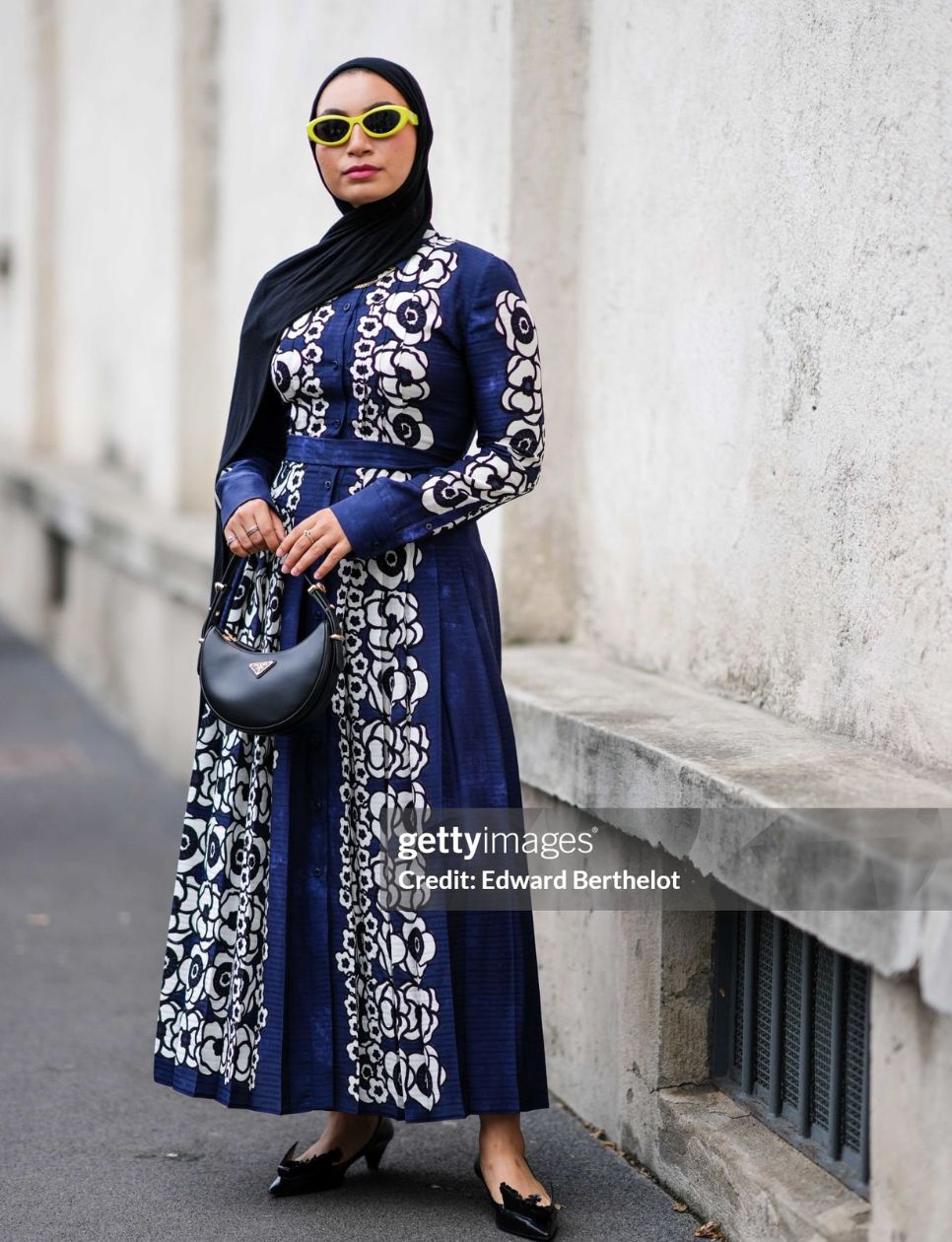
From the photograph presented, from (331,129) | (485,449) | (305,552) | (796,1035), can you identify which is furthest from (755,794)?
(331,129)

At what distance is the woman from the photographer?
3.13 metres

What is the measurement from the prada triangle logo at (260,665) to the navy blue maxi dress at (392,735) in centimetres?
15

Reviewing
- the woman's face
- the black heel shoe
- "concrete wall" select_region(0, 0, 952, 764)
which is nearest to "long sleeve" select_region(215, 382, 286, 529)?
the woman's face

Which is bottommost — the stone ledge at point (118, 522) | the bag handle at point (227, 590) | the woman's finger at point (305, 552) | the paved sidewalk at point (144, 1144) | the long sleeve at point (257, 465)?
the paved sidewalk at point (144, 1144)

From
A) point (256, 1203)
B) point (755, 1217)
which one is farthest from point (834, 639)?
point (256, 1203)

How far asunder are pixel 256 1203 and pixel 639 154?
2.44 m

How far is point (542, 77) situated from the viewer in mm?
4305

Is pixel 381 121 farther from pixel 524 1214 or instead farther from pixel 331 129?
pixel 524 1214

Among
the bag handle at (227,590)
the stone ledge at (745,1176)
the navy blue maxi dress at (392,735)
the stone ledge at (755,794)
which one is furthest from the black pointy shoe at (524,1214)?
the bag handle at (227,590)

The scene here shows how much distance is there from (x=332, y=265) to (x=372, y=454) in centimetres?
36

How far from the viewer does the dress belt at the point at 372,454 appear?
3.21 metres

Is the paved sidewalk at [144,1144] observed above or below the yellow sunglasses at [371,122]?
below

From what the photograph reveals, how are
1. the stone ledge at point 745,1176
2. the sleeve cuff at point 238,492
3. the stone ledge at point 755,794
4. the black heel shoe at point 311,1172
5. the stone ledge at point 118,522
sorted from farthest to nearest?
the stone ledge at point 118,522
the black heel shoe at point 311,1172
the sleeve cuff at point 238,492
the stone ledge at point 745,1176
the stone ledge at point 755,794

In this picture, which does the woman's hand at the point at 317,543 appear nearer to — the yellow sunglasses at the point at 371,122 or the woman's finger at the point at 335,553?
the woman's finger at the point at 335,553
